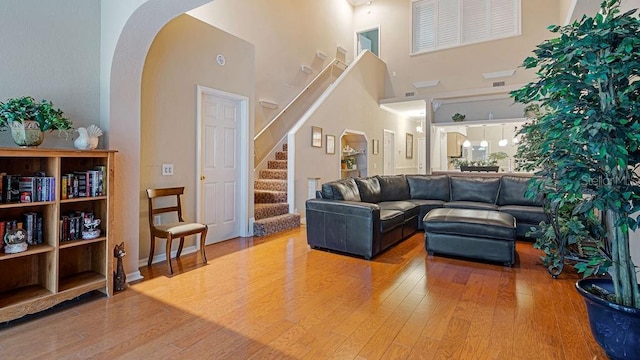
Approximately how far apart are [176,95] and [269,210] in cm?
235

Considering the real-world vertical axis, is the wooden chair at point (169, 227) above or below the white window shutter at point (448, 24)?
below

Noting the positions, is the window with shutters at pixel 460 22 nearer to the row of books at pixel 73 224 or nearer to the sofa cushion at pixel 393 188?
the sofa cushion at pixel 393 188

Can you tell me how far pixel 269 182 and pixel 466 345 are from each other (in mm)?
4480

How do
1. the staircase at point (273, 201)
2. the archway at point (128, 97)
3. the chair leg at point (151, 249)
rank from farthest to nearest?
the staircase at point (273, 201) < the chair leg at point (151, 249) < the archway at point (128, 97)

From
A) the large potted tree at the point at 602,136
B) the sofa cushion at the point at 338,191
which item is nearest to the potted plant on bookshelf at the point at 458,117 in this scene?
the sofa cushion at the point at 338,191

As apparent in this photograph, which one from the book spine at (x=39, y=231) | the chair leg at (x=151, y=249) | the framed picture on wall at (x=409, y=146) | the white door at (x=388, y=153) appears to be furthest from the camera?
the framed picture on wall at (x=409, y=146)

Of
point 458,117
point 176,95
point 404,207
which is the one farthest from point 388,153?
point 176,95

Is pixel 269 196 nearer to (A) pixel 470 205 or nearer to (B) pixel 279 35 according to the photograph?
(A) pixel 470 205

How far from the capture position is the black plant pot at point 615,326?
1.73m

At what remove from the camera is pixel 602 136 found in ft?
5.49

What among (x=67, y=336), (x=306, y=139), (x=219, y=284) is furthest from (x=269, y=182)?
(x=67, y=336)

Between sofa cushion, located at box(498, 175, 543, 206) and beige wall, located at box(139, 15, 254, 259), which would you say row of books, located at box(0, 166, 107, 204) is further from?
sofa cushion, located at box(498, 175, 543, 206)

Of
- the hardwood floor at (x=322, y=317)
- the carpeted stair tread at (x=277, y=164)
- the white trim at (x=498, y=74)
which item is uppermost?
the white trim at (x=498, y=74)

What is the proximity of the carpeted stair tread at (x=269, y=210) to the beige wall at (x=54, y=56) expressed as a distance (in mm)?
2730
